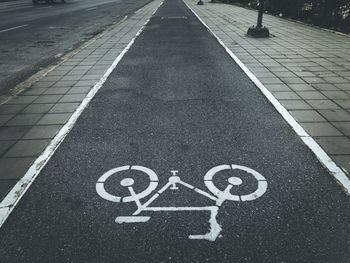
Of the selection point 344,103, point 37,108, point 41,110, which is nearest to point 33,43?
point 37,108

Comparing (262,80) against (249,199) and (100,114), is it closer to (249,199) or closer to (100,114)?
(100,114)

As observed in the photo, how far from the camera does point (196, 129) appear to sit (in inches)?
199

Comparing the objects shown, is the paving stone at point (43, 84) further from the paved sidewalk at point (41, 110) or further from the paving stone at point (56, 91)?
the paving stone at point (56, 91)

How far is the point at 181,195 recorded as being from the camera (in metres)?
3.46

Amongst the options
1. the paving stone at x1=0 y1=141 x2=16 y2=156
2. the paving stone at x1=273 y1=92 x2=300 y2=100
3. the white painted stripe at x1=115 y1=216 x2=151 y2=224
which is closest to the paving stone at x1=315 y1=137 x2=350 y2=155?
the paving stone at x1=273 y1=92 x2=300 y2=100

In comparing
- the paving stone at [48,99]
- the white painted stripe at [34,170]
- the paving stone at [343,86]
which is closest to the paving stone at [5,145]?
the white painted stripe at [34,170]

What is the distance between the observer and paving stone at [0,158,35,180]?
12.7ft

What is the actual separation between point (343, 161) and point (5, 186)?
407 centimetres

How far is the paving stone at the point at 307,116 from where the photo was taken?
5.34m

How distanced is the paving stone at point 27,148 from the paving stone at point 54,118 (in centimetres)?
71

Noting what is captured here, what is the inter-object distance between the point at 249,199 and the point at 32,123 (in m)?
3.81

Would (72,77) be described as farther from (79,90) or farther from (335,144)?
(335,144)

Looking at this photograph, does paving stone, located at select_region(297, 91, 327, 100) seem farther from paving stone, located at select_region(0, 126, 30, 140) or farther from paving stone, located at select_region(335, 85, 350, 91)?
paving stone, located at select_region(0, 126, 30, 140)

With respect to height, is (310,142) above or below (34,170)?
above
